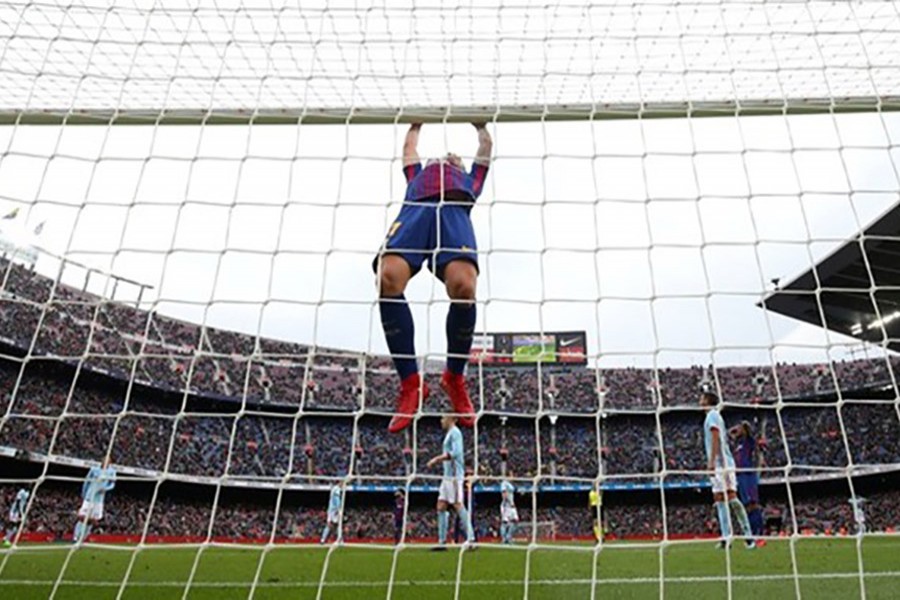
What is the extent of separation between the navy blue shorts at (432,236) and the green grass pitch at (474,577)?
156 centimetres

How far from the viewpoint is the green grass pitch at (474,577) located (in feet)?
12.2

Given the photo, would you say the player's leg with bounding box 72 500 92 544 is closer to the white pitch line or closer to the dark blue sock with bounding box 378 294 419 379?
the white pitch line

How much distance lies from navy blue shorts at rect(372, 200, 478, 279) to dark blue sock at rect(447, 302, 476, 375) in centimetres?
22

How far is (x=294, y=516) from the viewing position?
2780 centimetres

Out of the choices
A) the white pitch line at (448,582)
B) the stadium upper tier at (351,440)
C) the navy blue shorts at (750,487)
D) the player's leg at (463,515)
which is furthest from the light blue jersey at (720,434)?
the stadium upper tier at (351,440)

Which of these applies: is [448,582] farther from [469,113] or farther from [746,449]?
[746,449]

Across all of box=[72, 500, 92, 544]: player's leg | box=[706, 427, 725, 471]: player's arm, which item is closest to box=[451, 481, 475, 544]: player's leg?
box=[706, 427, 725, 471]: player's arm

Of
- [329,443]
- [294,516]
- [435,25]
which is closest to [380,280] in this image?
[435,25]

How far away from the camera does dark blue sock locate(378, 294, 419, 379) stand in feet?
13.2

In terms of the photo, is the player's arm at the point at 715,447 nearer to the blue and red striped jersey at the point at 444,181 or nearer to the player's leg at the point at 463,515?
the player's leg at the point at 463,515

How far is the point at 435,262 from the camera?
3957mm

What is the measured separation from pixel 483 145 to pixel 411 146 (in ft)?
1.45

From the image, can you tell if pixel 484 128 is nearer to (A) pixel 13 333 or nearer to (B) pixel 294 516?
(A) pixel 13 333

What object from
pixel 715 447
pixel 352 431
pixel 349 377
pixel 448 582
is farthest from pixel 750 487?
pixel 349 377
